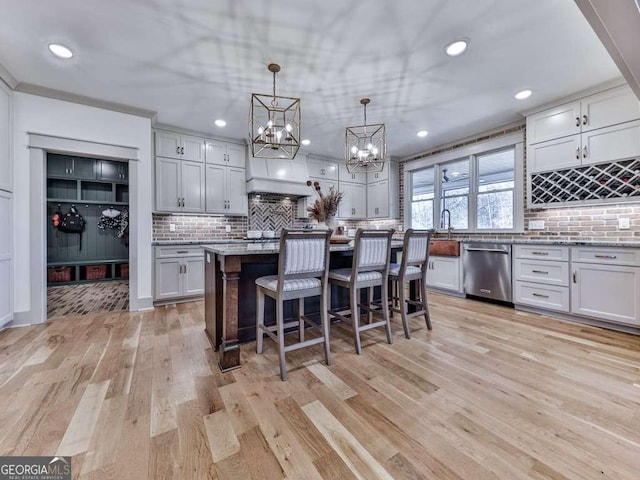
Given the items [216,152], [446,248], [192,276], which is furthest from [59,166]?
[446,248]

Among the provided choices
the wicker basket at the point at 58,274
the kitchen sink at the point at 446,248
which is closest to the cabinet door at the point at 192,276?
the wicker basket at the point at 58,274

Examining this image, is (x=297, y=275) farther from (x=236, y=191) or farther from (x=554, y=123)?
(x=554, y=123)

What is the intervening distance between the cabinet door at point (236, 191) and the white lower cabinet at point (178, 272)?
37.3 inches

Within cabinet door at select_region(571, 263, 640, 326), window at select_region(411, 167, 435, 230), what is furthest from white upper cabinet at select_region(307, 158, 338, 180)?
cabinet door at select_region(571, 263, 640, 326)

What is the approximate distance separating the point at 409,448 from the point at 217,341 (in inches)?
65.3

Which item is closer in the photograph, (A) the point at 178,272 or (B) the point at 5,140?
(B) the point at 5,140

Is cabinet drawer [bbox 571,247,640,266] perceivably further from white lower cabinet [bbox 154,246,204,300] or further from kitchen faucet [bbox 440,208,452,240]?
white lower cabinet [bbox 154,246,204,300]

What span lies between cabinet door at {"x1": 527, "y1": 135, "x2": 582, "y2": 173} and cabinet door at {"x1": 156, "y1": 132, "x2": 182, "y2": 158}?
501 centimetres

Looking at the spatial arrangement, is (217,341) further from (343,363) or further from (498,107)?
(498,107)

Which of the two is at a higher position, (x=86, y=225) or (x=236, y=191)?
(x=236, y=191)

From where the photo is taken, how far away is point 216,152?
4453 mm

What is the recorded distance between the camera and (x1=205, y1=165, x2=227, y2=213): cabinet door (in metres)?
4.37

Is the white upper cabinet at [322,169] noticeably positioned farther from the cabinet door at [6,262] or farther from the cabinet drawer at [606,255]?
the cabinet door at [6,262]

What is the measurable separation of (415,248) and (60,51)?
12.2 ft
